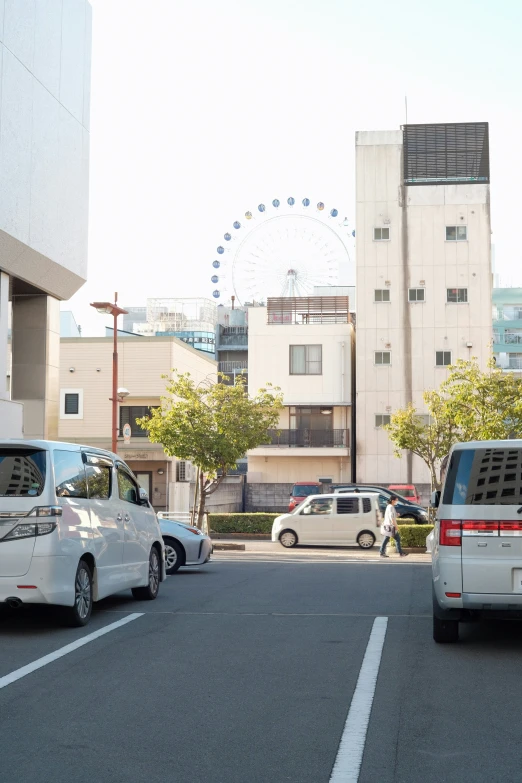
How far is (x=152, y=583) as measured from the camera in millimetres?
13961

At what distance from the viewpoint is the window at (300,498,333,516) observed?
1240 inches

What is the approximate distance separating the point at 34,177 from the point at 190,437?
37.4ft

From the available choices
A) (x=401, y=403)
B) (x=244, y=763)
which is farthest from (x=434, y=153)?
(x=244, y=763)

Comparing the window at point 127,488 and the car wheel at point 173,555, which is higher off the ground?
the window at point 127,488

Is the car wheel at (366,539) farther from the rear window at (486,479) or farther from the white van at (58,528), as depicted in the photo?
the rear window at (486,479)

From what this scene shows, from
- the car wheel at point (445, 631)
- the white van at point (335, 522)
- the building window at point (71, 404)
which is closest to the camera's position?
the car wheel at point (445, 631)

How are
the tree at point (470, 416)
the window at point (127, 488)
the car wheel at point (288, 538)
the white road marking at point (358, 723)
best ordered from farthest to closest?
the tree at point (470, 416)
the car wheel at point (288, 538)
the window at point (127, 488)
the white road marking at point (358, 723)

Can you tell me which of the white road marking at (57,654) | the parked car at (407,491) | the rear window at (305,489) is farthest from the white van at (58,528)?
the rear window at (305,489)

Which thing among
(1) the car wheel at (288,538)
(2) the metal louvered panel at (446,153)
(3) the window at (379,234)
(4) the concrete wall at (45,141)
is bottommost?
(1) the car wheel at (288,538)

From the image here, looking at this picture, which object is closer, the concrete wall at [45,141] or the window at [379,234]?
the concrete wall at [45,141]

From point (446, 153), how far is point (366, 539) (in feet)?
93.5

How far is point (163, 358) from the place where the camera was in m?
49.7

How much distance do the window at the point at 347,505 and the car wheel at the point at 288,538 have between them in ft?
5.51

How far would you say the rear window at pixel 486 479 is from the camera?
9.18 m
